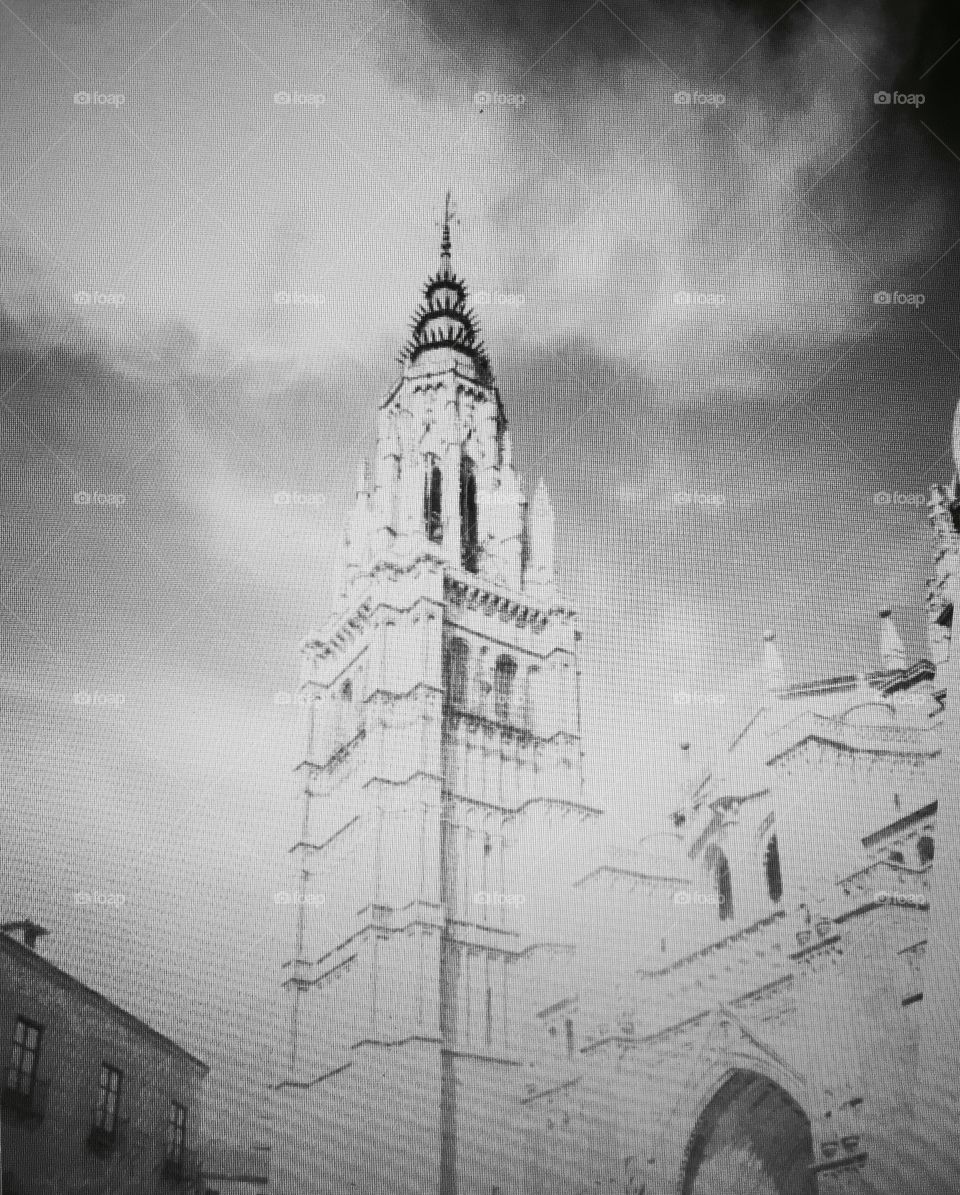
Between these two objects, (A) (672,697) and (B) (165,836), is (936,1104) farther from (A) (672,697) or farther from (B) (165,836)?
(B) (165,836)

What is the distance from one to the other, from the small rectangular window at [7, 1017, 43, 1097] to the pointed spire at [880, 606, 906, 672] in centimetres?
954

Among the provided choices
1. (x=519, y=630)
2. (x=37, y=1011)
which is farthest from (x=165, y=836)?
(x=519, y=630)

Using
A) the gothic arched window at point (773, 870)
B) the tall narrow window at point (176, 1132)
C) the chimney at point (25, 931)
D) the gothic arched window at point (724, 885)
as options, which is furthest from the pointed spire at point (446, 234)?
the tall narrow window at point (176, 1132)

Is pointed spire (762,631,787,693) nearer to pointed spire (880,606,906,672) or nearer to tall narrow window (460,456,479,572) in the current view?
pointed spire (880,606,906,672)

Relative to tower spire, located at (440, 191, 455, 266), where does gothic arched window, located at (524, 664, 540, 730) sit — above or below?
below

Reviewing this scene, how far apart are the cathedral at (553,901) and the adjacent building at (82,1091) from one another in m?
1.25

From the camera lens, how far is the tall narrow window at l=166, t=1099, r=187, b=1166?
12141 mm

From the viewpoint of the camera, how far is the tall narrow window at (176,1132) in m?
12.1

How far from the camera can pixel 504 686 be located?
73.2ft

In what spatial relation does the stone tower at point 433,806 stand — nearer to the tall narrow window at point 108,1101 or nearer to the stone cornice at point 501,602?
the stone cornice at point 501,602

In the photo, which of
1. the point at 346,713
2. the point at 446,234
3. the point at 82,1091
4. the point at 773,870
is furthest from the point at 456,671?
the point at 82,1091

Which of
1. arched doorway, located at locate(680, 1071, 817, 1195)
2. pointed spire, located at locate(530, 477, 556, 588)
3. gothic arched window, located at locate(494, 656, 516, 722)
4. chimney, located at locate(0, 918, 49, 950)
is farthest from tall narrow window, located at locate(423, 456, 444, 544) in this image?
chimney, located at locate(0, 918, 49, 950)

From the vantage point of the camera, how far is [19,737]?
1113cm

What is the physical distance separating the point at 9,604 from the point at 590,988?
780 centimetres
